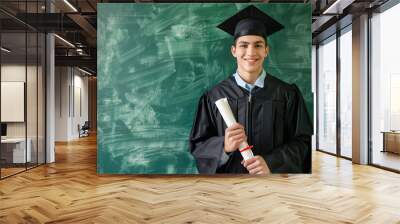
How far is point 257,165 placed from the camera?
5.27 m

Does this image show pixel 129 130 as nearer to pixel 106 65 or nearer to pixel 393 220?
pixel 106 65

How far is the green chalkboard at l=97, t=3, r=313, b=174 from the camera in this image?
5742 millimetres

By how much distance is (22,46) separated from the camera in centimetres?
757

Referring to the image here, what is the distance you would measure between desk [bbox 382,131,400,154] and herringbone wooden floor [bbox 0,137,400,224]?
63 centimetres

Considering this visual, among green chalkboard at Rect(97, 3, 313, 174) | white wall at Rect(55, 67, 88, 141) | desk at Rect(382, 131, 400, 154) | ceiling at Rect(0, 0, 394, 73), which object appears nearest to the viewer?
green chalkboard at Rect(97, 3, 313, 174)

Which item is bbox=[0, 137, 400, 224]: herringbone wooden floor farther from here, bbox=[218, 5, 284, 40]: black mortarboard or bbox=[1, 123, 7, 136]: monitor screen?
bbox=[218, 5, 284, 40]: black mortarboard

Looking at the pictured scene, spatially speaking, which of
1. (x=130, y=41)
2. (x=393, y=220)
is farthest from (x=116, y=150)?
(x=393, y=220)

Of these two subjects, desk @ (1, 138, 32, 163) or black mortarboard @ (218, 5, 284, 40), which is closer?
black mortarboard @ (218, 5, 284, 40)

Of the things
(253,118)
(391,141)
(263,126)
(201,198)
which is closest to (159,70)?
(253,118)

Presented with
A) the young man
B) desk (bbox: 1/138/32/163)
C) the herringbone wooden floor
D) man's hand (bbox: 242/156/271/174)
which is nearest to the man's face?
the young man

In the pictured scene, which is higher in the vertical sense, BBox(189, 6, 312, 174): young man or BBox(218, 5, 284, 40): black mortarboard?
BBox(218, 5, 284, 40): black mortarboard

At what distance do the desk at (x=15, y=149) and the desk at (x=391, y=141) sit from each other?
24.5ft

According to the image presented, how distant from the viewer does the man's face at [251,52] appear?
5457 millimetres

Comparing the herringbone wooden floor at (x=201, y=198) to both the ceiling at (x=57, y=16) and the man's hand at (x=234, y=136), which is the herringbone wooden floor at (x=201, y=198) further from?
the ceiling at (x=57, y=16)
